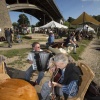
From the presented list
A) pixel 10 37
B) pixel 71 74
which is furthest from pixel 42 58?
pixel 10 37

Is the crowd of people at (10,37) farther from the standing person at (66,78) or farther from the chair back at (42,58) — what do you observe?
the standing person at (66,78)

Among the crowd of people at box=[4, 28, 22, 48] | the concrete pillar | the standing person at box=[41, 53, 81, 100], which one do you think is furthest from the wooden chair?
the concrete pillar

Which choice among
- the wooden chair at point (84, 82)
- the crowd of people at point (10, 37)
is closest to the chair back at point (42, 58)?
the wooden chair at point (84, 82)

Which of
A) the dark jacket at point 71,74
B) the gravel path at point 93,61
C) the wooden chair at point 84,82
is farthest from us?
the gravel path at point 93,61

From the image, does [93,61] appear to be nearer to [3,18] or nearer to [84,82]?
[84,82]

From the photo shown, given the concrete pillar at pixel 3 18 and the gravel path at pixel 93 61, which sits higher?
the concrete pillar at pixel 3 18

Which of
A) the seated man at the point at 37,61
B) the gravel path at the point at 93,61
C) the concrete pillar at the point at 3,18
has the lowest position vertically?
the gravel path at the point at 93,61

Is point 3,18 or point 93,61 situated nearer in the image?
point 93,61

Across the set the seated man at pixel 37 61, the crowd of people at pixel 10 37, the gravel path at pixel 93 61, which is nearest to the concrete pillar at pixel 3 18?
the crowd of people at pixel 10 37

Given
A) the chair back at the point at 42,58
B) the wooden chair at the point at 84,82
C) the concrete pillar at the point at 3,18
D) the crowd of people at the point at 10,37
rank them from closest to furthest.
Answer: the wooden chair at the point at 84,82 < the chair back at the point at 42,58 < the crowd of people at the point at 10,37 < the concrete pillar at the point at 3,18

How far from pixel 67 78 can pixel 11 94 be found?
0.92m

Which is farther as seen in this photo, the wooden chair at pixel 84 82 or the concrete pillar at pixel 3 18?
the concrete pillar at pixel 3 18

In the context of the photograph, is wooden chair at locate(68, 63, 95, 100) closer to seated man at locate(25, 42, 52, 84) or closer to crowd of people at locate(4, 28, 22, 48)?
seated man at locate(25, 42, 52, 84)

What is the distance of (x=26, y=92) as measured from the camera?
330cm
